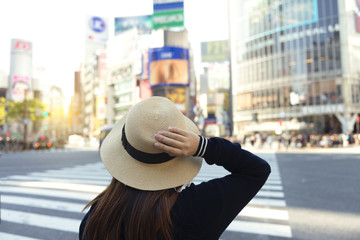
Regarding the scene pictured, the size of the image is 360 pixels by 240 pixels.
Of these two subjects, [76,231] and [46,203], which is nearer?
[76,231]

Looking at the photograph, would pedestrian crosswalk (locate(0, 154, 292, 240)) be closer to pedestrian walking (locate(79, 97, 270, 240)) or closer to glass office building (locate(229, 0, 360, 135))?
pedestrian walking (locate(79, 97, 270, 240))

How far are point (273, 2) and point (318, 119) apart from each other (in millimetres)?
23859

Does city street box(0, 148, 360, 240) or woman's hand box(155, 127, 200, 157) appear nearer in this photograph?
woman's hand box(155, 127, 200, 157)

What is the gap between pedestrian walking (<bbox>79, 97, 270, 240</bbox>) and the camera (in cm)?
115

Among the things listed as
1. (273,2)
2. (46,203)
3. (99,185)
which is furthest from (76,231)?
(273,2)

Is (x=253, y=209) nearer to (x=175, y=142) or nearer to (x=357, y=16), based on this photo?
(x=175, y=142)

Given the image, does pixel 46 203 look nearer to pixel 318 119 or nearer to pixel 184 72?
pixel 318 119

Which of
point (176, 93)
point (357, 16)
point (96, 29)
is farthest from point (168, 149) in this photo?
point (96, 29)

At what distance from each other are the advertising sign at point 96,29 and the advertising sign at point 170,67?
2499 inches

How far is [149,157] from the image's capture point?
1.18 meters

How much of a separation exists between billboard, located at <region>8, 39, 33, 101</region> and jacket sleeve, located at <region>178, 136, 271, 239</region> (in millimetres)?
92921

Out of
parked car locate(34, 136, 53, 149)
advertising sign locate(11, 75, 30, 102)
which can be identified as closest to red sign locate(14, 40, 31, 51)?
advertising sign locate(11, 75, 30, 102)

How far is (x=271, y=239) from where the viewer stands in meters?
3.82

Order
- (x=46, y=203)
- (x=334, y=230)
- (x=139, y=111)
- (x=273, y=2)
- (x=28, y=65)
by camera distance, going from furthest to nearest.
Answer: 1. (x=28, y=65)
2. (x=273, y=2)
3. (x=46, y=203)
4. (x=334, y=230)
5. (x=139, y=111)
